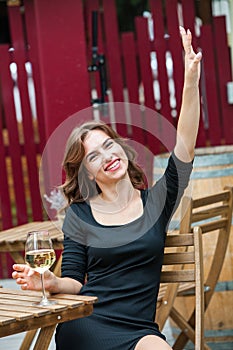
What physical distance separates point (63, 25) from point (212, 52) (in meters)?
1.22

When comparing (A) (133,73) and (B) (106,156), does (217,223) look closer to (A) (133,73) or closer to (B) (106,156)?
(B) (106,156)

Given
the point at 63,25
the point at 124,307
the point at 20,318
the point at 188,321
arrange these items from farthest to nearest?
the point at 63,25
the point at 188,321
the point at 124,307
the point at 20,318

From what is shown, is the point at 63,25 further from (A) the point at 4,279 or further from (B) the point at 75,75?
(A) the point at 4,279

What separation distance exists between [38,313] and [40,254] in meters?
0.20

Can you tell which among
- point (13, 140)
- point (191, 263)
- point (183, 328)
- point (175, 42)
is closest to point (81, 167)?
point (191, 263)

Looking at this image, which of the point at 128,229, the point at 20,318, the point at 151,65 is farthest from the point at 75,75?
the point at 20,318

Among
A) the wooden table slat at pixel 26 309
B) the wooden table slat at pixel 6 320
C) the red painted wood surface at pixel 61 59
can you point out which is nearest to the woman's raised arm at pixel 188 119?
the wooden table slat at pixel 26 309

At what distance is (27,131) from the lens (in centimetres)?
744

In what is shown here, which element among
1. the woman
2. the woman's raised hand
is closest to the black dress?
the woman

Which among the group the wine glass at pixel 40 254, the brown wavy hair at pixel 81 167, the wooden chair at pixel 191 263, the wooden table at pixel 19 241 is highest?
the brown wavy hair at pixel 81 167

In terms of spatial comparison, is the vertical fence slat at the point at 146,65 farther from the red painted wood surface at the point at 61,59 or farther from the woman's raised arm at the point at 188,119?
the woman's raised arm at the point at 188,119

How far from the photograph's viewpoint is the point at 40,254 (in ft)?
9.21

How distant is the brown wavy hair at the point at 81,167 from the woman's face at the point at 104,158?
21 millimetres

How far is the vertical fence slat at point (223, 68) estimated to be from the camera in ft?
23.7
